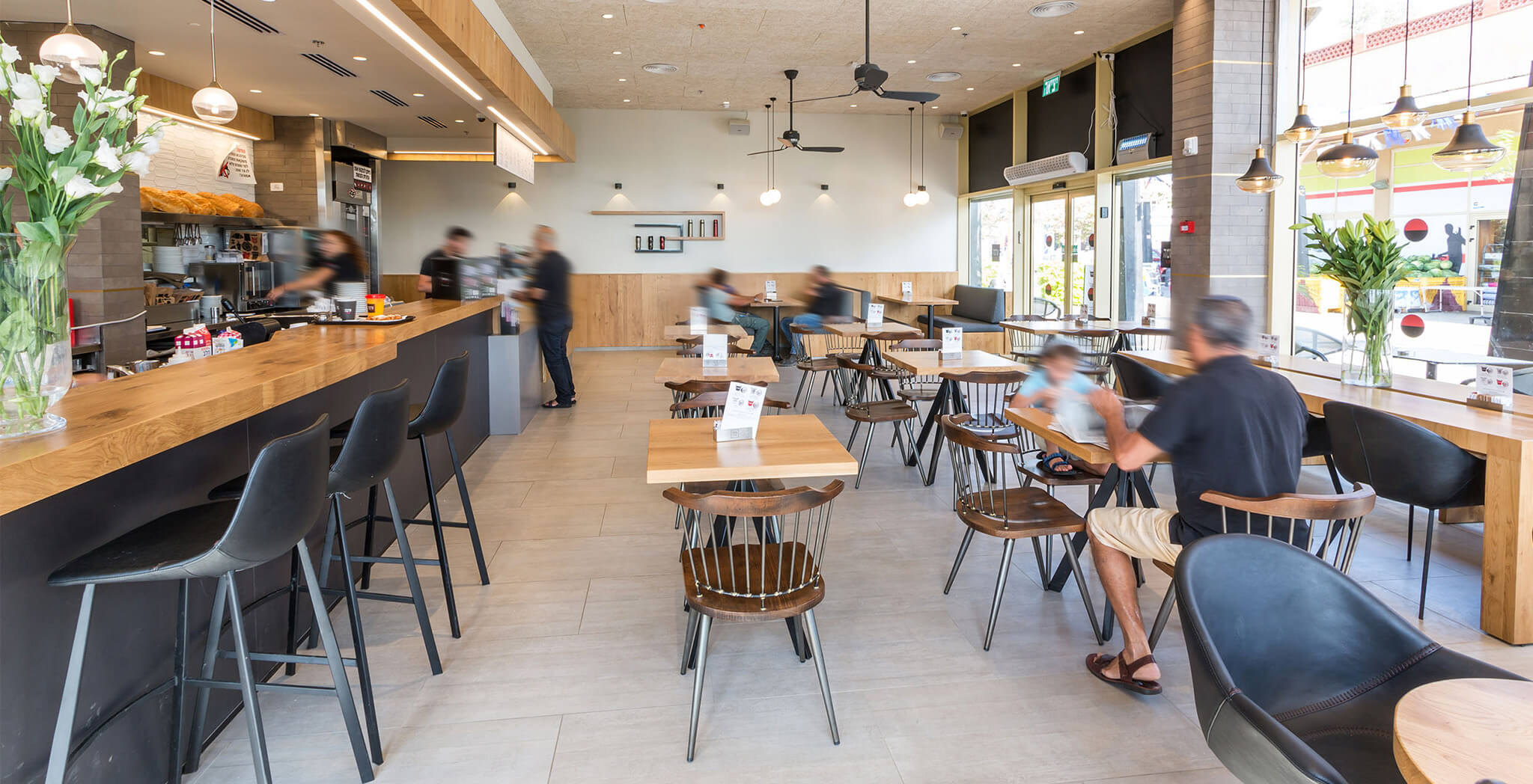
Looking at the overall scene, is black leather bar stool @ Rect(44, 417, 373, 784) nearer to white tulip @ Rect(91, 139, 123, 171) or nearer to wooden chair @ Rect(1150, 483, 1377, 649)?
white tulip @ Rect(91, 139, 123, 171)

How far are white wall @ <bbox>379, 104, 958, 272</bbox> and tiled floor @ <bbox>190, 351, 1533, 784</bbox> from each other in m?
8.75

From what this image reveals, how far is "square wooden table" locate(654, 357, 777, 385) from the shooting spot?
15.4 ft

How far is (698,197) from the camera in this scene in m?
12.8

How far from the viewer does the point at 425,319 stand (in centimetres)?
475

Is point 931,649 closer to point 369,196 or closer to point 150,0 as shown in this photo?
point 150,0

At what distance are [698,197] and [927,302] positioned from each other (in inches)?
154

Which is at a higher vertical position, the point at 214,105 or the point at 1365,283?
the point at 214,105

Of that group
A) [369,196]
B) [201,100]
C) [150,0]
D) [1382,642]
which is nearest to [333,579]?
[201,100]

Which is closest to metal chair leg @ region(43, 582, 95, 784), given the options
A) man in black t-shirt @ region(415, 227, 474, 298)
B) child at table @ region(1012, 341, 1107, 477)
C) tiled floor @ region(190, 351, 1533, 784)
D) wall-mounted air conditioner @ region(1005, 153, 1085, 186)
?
tiled floor @ region(190, 351, 1533, 784)

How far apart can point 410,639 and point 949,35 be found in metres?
7.59

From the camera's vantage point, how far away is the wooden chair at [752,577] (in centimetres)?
233

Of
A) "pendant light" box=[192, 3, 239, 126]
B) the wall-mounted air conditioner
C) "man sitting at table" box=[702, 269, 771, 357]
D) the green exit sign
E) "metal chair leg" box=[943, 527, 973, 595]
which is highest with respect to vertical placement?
the green exit sign

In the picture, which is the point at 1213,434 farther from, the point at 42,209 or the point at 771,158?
the point at 771,158

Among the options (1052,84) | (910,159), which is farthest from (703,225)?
(1052,84)
